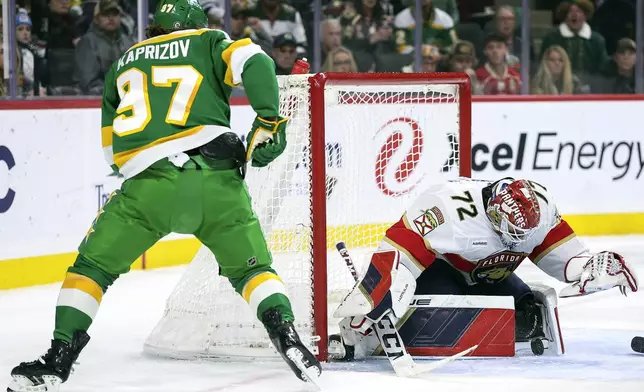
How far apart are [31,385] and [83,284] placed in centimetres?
33

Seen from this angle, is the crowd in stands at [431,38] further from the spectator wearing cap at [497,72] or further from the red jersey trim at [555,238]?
the red jersey trim at [555,238]

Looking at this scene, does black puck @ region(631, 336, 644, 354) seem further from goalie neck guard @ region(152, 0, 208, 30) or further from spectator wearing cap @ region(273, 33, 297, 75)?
spectator wearing cap @ region(273, 33, 297, 75)

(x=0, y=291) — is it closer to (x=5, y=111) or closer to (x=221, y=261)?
(x=5, y=111)

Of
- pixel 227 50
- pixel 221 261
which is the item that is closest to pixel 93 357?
pixel 221 261

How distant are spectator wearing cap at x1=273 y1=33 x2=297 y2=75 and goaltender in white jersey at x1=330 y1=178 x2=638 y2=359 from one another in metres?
3.85

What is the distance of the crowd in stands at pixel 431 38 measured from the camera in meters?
7.29

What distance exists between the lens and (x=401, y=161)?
613cm

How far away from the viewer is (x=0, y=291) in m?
6.42

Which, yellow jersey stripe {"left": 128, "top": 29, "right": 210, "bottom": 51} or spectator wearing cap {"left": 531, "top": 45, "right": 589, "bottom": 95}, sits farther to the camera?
spectator wearing cap {"left": 531, "top": 45, "right": 589, "bottom": 95}

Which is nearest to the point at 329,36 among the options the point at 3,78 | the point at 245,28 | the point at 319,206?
the point at 245,28

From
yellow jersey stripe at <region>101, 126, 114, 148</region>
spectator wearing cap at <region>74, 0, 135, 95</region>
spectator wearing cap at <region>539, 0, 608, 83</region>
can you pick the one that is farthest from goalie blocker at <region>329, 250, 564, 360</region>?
spectator wearing cap at <region>539, 0, 608, 83</region>

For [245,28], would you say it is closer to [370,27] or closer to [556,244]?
[370,27]

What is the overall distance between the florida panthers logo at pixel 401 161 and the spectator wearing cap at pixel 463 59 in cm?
299

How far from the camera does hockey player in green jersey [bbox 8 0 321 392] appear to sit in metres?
4.05
